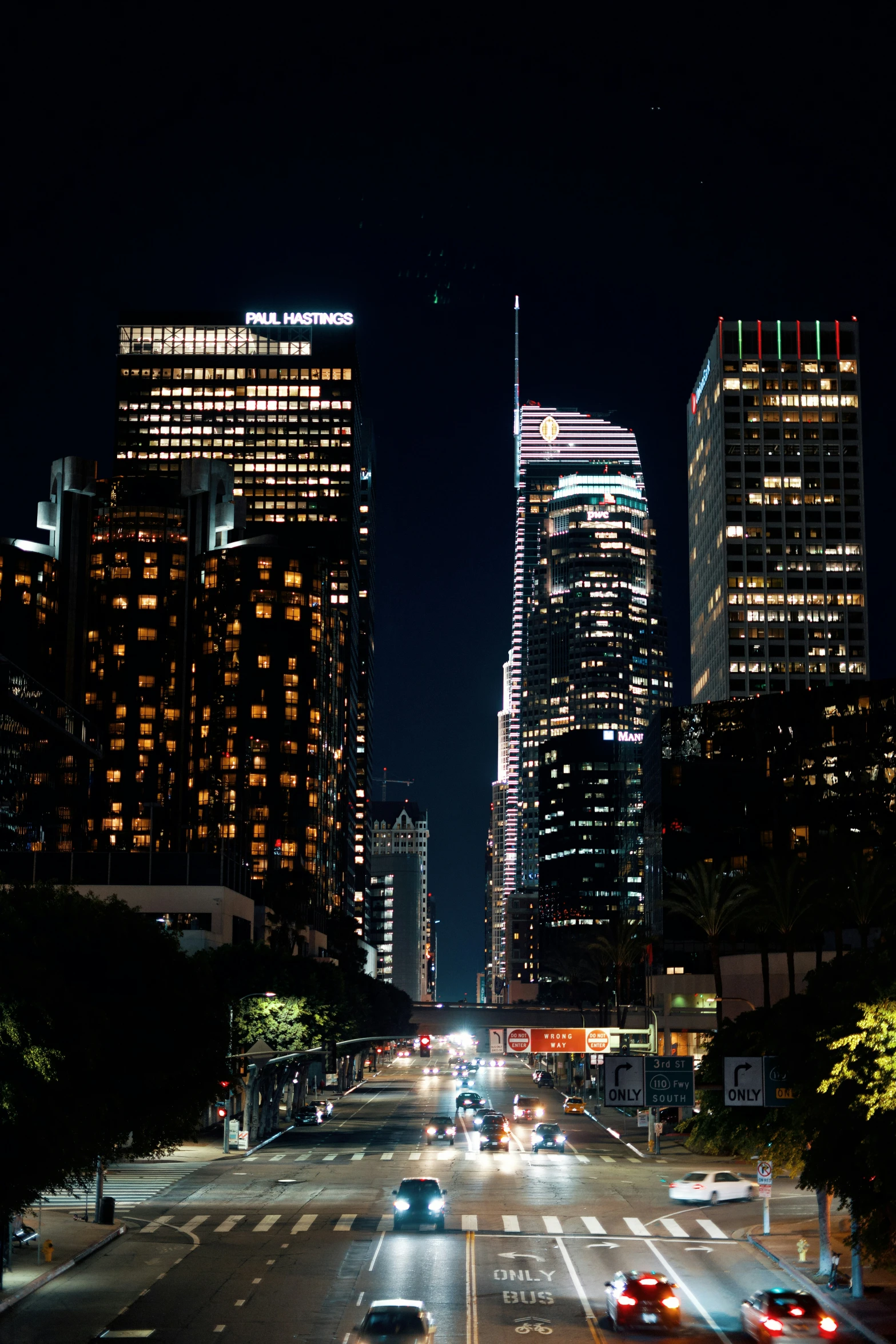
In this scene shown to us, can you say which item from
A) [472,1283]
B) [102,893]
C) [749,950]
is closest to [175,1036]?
[472,1283]

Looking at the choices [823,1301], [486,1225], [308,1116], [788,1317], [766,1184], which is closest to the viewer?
[788,1317]

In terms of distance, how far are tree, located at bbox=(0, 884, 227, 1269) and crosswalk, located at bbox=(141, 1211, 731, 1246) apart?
17.1 feet

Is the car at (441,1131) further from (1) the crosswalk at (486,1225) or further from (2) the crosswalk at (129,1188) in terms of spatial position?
(1) the crosswalk at (486,1225)

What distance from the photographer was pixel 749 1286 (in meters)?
46.8

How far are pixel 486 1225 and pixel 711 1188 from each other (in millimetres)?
13847

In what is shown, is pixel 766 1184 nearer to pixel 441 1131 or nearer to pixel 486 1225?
pixel 486 1225

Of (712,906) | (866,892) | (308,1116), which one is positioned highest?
(866,892)

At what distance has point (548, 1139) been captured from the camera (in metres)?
97.8

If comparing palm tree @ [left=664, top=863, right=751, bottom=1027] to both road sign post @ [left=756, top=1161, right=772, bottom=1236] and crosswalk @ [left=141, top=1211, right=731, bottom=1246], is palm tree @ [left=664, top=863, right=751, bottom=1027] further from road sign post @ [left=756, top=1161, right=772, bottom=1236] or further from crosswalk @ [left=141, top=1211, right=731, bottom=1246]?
road sign post @ [left=756, top=1161, right=772, bottom=1236]

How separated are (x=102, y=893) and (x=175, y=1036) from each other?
257ft

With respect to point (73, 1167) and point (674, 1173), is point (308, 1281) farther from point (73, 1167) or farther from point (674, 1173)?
point (674, 1173)

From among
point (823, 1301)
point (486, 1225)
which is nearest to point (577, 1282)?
point (823, 1301)

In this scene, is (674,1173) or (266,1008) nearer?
(674,1173)

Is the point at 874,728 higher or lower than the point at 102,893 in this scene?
Result: higher
